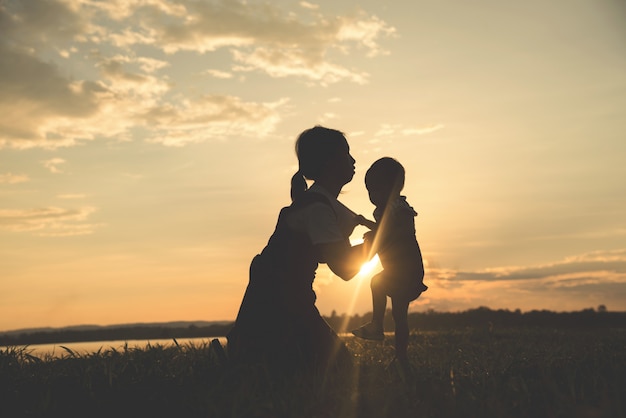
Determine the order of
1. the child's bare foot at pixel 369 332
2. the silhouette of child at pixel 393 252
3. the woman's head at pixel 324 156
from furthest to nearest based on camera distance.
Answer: the child's bare foot at pixel 369 332, the silhouette of child at pixel 393 252, the woman's head at pixel 324 156

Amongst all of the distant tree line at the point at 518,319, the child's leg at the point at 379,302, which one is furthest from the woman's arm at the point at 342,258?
the distant tree line at the point at 518,319

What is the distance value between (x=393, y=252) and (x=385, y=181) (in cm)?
97

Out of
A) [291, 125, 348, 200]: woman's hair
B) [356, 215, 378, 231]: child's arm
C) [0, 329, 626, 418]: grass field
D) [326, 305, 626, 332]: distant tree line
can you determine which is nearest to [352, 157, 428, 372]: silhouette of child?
[356, 215, 378, 231]: child's arm

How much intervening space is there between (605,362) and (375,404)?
11.7 ft

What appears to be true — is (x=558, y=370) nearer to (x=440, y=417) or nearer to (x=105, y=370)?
(x=440, y=417)

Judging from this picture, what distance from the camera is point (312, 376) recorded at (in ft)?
18.0

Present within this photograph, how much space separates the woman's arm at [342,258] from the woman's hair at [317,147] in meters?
0.76

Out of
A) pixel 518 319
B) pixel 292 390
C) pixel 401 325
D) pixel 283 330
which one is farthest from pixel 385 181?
pixel 518 319

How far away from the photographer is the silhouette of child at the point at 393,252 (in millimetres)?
7617

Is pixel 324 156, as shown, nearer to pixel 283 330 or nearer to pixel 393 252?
pixel 283 330

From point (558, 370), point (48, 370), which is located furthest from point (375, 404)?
point (48, 370)

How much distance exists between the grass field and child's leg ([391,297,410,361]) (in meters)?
0.29

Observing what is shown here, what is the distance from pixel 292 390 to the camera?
4949mm

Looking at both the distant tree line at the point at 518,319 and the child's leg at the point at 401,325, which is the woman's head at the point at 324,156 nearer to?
the child's leg at the point at 401,325
